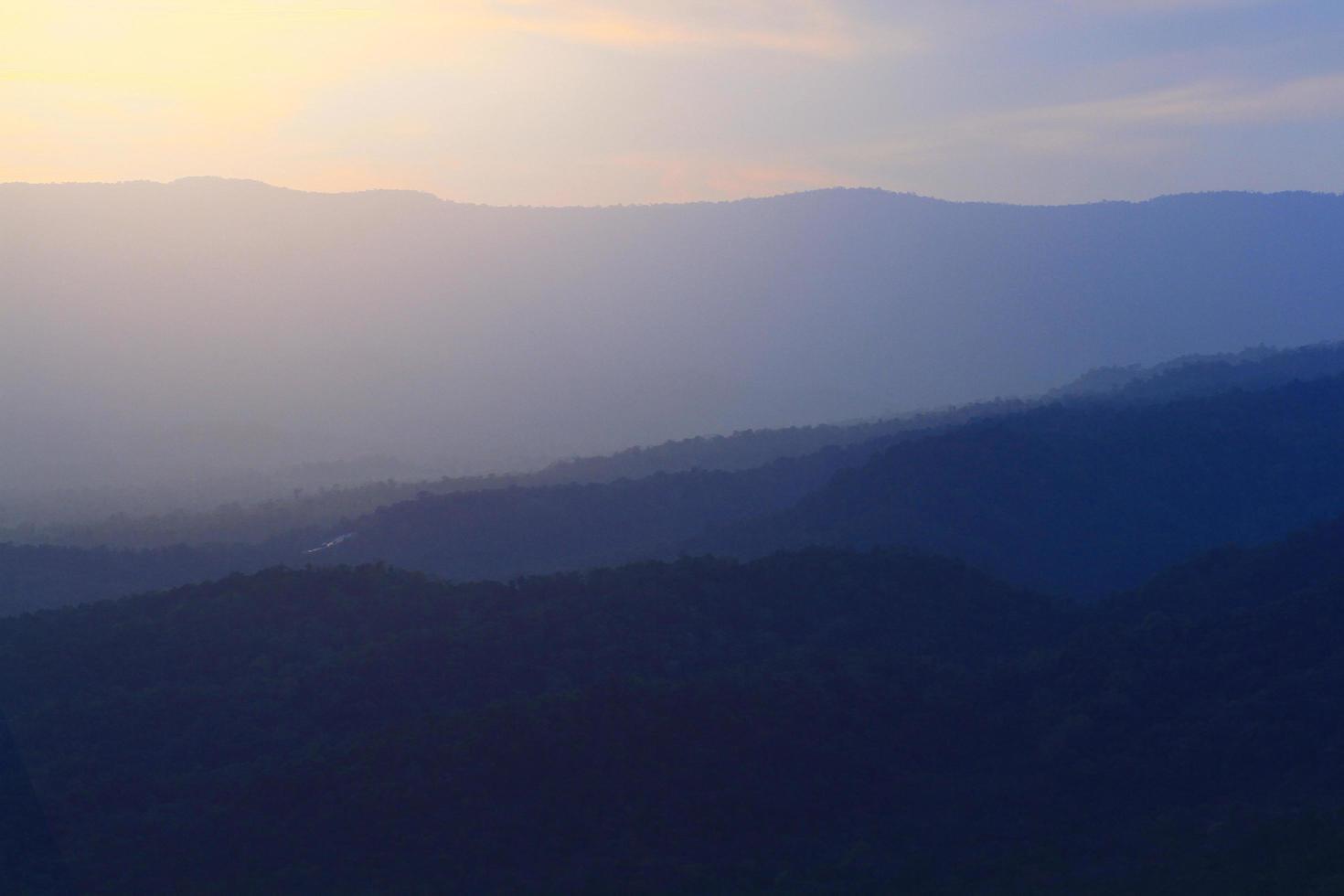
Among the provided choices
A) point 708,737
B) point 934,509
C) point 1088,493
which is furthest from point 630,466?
point 708,737

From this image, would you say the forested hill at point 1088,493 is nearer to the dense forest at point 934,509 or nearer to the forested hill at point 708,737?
the dense forest at point 934,509

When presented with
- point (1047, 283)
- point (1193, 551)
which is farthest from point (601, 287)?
point (1193, 551)

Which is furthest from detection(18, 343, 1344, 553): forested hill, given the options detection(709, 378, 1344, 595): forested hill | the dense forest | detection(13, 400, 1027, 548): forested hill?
detection(709, 378, 1344, 595): forested hill

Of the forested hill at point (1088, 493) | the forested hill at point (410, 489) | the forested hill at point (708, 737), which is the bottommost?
the forested hill at point (708, 737)

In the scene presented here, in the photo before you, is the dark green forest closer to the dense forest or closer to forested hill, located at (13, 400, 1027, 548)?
the dense forest

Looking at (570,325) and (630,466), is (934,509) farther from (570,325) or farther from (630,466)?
(570,325)

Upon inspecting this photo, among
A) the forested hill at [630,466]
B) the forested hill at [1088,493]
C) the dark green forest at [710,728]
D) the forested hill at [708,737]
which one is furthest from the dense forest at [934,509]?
the forested hill at [708,737]
